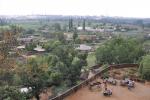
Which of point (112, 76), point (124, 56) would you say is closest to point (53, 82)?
point (112, 76)

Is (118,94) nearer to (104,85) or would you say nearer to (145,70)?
(104,85)

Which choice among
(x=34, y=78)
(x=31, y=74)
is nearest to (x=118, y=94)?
(x=34, y=78)

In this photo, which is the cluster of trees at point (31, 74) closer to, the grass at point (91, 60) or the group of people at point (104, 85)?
the group of people at point (104, 85)

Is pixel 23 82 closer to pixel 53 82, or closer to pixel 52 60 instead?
pixel 53 82

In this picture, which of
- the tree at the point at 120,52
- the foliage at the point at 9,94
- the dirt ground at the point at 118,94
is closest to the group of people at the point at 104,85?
the dirt ground at the point at 118,94

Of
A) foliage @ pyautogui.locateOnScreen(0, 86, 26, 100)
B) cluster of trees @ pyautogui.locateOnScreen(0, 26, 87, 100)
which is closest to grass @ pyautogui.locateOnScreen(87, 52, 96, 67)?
cluster of trees @ pyautogui.locateOnScreen(0, 26, 87, 100)

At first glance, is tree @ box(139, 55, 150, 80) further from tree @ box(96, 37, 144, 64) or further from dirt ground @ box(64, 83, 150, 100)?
tree @ box(96, 37, 144, 64)

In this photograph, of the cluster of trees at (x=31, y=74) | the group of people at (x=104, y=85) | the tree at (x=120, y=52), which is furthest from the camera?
the tree at (x=120, y=52)
